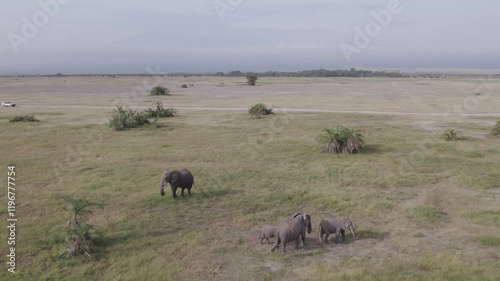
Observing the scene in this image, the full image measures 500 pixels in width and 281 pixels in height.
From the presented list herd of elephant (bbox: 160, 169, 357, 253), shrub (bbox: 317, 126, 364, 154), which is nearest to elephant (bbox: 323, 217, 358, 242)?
A: herd of elephant (bbox: 160, 169, 357, 253)

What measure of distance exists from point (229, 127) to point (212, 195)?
692 inches

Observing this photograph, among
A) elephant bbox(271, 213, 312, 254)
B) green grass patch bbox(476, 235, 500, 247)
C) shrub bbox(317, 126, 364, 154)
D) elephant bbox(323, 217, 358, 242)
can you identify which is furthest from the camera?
shrub bbox(317, 126, 364, 154)

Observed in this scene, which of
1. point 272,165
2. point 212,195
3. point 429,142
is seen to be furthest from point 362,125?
point 212,195

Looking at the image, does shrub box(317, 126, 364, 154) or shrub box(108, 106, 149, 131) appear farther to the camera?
shrub box(108, 106, 149, 131)

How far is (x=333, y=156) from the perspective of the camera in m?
22.3

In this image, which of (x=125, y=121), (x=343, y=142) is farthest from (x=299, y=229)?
(x=125, y=121)

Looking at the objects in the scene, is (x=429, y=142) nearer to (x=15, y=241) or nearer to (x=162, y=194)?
(x=162, y=194)

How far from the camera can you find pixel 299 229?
35.6 ft

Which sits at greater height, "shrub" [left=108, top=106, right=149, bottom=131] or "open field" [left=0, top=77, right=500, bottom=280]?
"shrub" [left=108, top=106, right=149, bottom=131]

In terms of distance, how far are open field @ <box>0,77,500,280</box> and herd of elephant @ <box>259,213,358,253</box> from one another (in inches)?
11.2

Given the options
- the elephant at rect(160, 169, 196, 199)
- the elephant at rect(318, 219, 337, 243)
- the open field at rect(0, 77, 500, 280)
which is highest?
the elephant at rect(160, 169, 196, 199)

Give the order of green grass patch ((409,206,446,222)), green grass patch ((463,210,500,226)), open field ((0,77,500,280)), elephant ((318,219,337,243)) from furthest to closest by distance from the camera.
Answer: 1. green grass patch ((409,206,446,222))
2. green grass patch ((463,210,500,226))
3. elephant ((318,219,337,243))
4. open field ((0,77,500,280))

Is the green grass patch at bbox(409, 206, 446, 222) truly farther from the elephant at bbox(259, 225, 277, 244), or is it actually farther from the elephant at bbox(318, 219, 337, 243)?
the elephant at bbox(259, 225, 277, 244)

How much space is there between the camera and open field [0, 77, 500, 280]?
9992mm
